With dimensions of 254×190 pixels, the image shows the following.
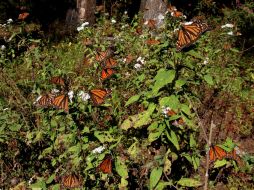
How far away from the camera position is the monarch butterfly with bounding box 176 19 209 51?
125 inches

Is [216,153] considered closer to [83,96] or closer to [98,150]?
[98,150]

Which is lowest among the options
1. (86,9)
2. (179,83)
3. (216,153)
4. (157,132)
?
(86,9)

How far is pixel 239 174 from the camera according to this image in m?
4.60

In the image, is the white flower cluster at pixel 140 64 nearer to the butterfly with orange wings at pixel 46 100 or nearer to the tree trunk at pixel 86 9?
the butterfly with orange wings at pixel 46 100

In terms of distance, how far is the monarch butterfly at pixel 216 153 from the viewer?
362 centimetres

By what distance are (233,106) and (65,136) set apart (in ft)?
9.77

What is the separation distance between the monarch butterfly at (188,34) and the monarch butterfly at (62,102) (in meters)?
1.17

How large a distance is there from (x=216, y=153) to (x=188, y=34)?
118cm

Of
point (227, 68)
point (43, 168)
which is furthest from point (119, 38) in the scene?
point (43, 168)

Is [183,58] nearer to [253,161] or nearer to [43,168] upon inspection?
[253,161]

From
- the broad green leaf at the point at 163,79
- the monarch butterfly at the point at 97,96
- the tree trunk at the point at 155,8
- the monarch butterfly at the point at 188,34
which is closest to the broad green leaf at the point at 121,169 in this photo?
the monarch butterfly at the point at 97,96

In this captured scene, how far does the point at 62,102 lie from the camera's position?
12.1 ft

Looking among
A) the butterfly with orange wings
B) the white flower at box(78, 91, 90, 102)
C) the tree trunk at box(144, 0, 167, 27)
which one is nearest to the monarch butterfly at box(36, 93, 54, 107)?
the butterfly with orange wings

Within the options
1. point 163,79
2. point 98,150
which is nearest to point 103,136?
point 98,150
